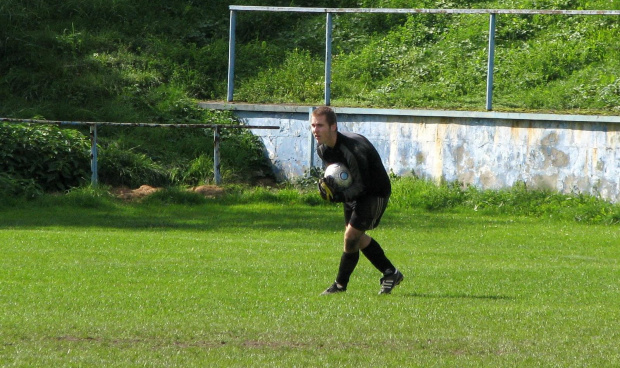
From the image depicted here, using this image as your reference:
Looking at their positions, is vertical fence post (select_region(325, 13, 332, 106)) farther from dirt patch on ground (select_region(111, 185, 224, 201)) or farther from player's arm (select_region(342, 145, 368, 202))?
player's arm (select_region(342, 145, 368, 202))

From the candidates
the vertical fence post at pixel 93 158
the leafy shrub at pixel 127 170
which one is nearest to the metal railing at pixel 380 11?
the leafy shrub at pixel 127 170

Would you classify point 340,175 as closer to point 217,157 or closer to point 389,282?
point 389,282

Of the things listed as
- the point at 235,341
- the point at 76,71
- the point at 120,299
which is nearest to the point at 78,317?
the point at 120,299

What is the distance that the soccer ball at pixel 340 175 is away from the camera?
921 centimetres

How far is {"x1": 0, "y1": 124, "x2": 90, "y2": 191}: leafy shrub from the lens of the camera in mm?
17688

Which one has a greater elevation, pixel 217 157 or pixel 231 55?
pixel 231 55

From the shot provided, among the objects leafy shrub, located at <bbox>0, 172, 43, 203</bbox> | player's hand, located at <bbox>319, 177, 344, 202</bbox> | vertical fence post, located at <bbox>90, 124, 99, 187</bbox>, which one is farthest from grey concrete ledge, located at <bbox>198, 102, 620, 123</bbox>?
player's hand, located at <bbox>319, 177, 344, 202</bbox>

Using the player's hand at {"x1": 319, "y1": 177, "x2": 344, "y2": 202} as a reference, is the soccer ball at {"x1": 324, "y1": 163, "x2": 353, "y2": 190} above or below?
above

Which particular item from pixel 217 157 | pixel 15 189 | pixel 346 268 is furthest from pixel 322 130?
pixel 217 157

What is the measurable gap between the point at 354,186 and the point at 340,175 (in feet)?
0.63

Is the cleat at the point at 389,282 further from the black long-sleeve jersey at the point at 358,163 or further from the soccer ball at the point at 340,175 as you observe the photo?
the soccer ball at the point at 340,175

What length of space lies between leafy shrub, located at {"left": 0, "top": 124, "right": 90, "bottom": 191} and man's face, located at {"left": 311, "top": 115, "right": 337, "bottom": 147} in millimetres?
9444

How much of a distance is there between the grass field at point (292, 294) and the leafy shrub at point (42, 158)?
5.27ft

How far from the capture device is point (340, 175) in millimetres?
9219
